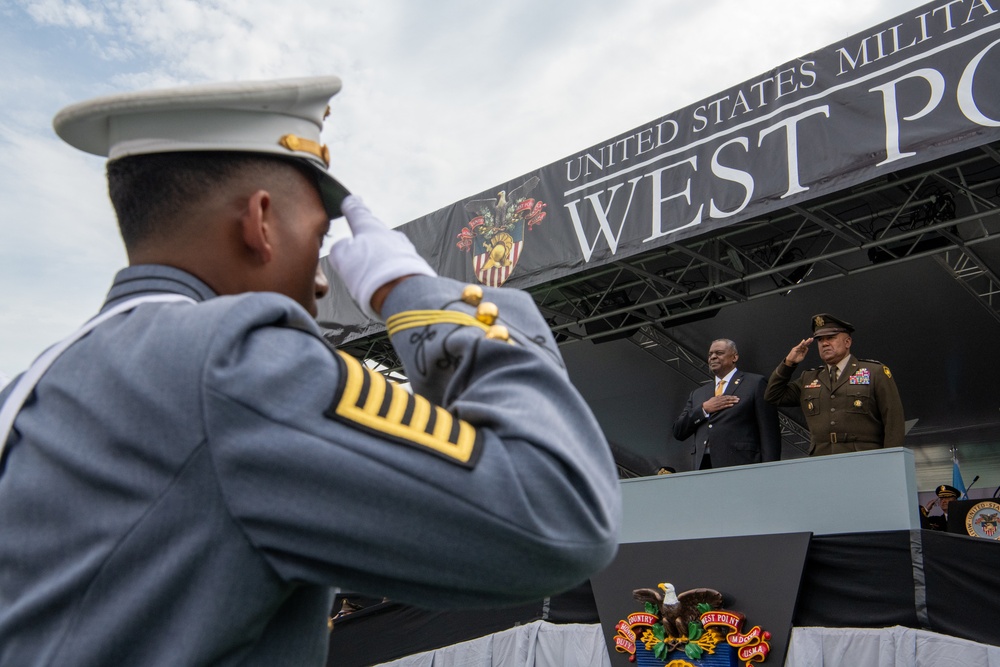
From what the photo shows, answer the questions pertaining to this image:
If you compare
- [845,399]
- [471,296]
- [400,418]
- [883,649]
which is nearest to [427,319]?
[471,296]

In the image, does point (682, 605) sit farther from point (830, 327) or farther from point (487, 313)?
point (487, 313)

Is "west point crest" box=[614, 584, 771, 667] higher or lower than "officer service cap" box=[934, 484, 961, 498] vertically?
lower

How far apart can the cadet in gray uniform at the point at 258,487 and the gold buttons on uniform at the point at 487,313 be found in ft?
0.11

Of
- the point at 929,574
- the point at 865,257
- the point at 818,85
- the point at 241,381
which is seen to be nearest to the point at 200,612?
the point at 241,381

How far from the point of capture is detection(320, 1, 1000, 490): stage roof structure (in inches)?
210

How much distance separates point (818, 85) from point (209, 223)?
560 cm

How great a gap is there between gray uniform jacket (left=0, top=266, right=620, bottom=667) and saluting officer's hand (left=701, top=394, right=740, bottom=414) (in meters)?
5.36

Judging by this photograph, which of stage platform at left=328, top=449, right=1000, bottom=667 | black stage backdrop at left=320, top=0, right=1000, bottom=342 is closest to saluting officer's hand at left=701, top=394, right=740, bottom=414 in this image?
stage platform at left=328, top=449, right=1000, bottom=667

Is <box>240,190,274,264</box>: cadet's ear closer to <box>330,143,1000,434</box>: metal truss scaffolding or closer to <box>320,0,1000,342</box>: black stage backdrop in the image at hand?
<box>320,0,1000,342</box>: black stage backdrop

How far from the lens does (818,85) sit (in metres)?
5.76

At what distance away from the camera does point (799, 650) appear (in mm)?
4254

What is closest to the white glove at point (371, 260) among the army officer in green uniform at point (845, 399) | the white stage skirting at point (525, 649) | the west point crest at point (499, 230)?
the white stage skirting at point (525, 649)

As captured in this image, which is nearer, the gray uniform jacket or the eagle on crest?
the gray uniform jacket

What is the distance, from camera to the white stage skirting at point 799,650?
386cm
